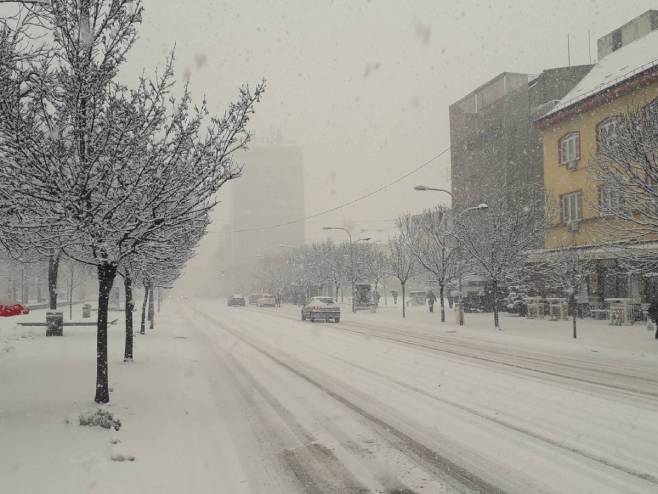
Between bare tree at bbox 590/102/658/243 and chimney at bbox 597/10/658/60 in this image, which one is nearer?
bare tree at bbox 590/102/658/243

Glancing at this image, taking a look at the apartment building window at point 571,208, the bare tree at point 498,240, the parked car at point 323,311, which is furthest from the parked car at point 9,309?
the apartment building window at point 571,208

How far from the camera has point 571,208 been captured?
2917 cm

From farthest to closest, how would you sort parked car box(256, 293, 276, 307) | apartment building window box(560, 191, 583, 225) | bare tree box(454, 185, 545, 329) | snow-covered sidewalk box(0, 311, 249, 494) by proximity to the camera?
1. parked car box(256, 293, 276, 307)
2. apartment building window box(560, 191, 583, 225)
3. bare tree box(454, 185, 545, 329)
4. snow-covered sidewalk box(0, 311, 249, 494)

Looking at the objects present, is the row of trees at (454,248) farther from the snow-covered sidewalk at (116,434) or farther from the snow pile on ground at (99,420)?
the snow pile on ground at (99,420)

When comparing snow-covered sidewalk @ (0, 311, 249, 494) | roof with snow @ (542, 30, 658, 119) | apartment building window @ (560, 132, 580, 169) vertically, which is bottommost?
snow-covered sidewalk @ (0, 311, 249, 494)

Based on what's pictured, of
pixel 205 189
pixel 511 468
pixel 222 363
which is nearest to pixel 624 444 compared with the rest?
pixel 511 468

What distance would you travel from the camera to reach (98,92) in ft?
23.1

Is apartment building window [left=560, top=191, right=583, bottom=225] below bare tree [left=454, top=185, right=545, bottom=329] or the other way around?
the other way around

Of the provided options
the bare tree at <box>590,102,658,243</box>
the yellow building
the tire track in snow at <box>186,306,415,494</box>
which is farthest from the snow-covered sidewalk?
the yellow building

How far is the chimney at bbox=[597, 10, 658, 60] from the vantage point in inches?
1207

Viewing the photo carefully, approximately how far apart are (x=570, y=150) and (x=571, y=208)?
129 inches

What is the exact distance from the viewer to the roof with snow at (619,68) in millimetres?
25156

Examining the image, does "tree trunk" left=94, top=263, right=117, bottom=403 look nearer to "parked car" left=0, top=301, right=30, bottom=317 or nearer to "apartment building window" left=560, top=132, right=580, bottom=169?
"apartment building window" left=560, top=132, right=580, bottom=169

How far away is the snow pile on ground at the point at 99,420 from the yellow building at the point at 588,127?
23.2 metres
